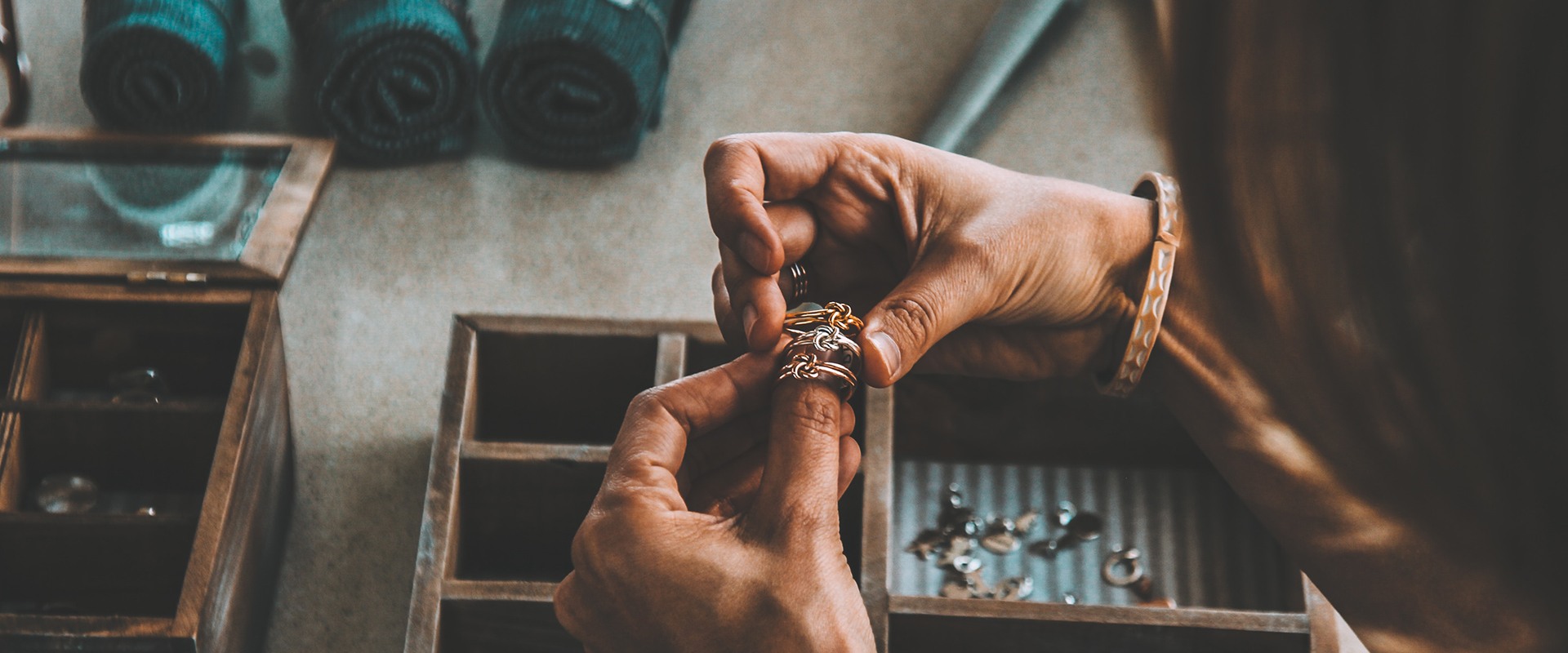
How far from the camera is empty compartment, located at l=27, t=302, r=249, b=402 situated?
1258mm

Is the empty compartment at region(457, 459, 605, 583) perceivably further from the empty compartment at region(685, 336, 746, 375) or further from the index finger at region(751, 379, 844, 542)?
the index finger at region(751, 379, 844, 542)

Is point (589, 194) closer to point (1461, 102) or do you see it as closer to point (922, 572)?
point (922, 572)

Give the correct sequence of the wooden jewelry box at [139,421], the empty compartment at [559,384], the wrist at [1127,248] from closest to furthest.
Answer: the wrist at [1127,248] → the wooden jewelry box at [139,421] → the empty compartment at [559,384]

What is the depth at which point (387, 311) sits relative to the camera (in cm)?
169

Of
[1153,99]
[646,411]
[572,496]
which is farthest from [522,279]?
[1153,99]

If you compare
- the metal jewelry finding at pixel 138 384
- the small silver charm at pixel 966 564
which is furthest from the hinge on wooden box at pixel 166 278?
the small silver charm at pixel 966 564

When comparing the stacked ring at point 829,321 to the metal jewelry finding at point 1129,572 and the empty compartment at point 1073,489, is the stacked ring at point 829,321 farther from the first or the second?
the metal jewelry finding at point 1129,572

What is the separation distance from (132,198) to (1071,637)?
1255 mm

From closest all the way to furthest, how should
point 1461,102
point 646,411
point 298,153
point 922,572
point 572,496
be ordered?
point 1461,102, point 646,411, point 572,496, point 922,572, point 298,153

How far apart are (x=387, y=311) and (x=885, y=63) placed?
982 millimetres

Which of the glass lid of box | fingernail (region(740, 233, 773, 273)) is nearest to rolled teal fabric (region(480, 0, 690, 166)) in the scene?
the glass lid of box

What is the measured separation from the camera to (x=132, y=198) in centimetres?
149

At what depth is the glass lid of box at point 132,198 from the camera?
4.48 ft

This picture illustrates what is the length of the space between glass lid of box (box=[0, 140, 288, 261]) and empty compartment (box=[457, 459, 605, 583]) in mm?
426
